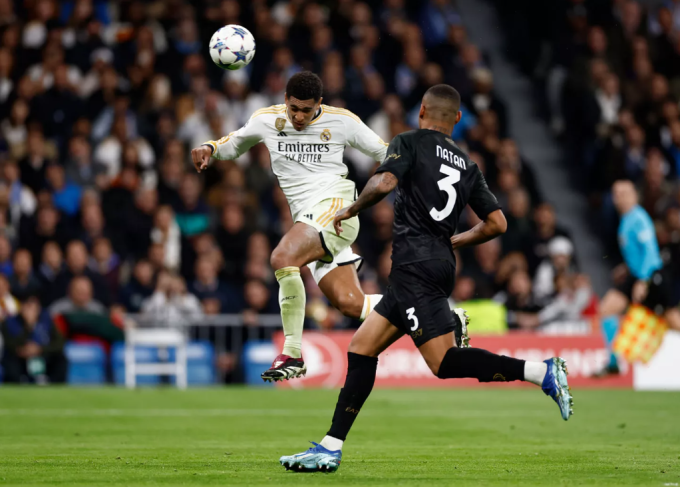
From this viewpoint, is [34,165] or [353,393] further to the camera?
[34,165]

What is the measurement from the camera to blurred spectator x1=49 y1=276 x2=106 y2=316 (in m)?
16.7

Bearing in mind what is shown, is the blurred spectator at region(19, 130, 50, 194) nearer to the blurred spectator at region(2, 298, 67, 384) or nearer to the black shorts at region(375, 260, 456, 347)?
the blurred spectator at region(2, 298, 67, 384)

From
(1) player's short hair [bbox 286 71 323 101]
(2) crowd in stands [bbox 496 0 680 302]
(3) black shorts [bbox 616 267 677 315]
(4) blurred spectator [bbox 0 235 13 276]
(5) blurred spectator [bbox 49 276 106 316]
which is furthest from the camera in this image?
(2) crowd in stands [bbox 496 0 680 302]

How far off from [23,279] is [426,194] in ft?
36.4

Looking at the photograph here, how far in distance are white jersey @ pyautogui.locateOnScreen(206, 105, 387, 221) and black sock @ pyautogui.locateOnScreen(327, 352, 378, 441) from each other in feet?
6.85

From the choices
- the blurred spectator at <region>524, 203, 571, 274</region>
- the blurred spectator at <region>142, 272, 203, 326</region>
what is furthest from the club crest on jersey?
the blurred spectator at <region>524, 203, 571, 274</region>

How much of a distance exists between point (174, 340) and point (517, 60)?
1116 centimetres

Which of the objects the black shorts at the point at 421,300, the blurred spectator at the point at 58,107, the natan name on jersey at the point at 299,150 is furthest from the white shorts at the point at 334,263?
the blurred spectator at the point at 58,107

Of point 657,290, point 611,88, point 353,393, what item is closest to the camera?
point 353,393

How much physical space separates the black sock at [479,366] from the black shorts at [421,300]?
0.59 ft

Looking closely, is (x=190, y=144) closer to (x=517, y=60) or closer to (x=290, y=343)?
(x=517, y=60)

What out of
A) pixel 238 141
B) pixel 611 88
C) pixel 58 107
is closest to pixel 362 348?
pixel 238 141

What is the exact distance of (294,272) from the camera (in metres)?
8.72

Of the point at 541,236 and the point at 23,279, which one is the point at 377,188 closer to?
the point at 23,279
